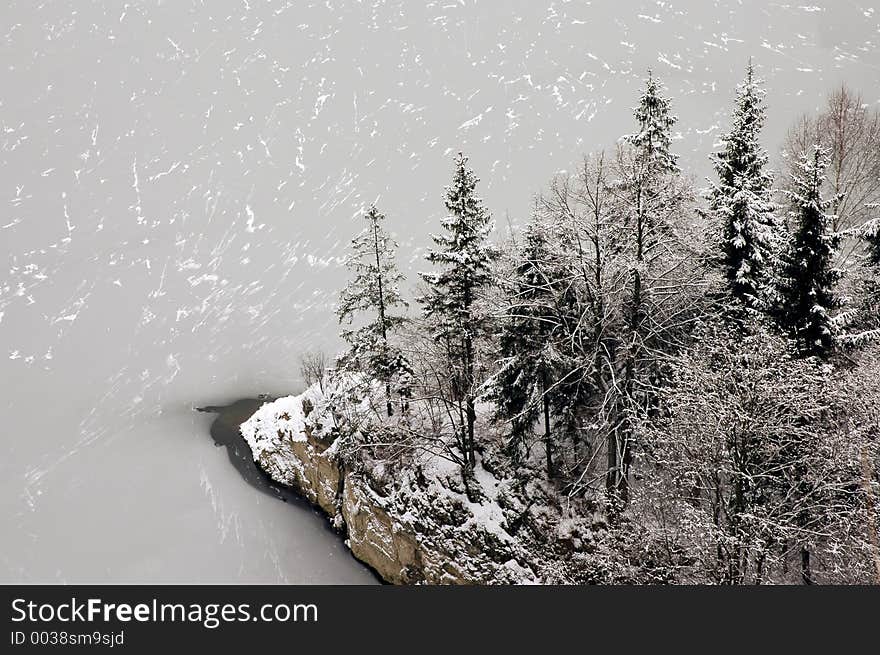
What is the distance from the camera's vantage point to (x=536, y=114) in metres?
97.2

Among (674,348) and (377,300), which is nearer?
(674,348)

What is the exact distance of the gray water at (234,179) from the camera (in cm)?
3981

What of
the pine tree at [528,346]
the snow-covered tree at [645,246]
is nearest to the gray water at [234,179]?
the pine tree at [528,346]

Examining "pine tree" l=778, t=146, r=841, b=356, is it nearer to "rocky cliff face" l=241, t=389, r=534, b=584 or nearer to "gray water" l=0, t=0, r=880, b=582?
"rocky cliff face" l=241, t=389, r=534, b=584

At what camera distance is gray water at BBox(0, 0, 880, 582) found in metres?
39.8

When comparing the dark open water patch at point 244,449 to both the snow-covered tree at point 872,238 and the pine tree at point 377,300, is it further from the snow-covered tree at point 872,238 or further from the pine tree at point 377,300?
the snow-covered tree at point 872,238

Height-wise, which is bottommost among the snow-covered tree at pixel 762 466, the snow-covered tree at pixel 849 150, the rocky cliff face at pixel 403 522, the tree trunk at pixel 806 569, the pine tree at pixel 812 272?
the rocky cliff face at pixel 403 522

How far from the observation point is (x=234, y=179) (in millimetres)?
106500

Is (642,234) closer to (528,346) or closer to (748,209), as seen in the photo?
(748,209)

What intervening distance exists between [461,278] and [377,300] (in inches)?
218

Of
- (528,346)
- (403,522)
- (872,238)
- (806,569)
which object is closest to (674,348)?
(528,346)

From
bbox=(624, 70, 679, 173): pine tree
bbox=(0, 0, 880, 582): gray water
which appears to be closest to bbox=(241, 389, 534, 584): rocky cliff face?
bbox=(0, 0, 880, 582): gray water


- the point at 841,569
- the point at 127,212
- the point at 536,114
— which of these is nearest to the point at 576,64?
the point at 536,114

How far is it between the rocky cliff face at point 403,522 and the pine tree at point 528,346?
11.6 feet
